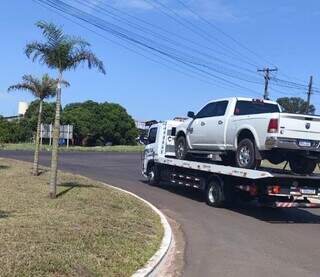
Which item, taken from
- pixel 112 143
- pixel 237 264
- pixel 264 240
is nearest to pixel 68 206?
pixel 264 240

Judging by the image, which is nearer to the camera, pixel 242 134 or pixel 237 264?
pixel 237 264

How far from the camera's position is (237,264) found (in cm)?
1006

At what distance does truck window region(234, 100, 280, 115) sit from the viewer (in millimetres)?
17667

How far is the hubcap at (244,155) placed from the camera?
16328mm

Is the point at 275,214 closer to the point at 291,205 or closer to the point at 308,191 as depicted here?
the point at 291,205

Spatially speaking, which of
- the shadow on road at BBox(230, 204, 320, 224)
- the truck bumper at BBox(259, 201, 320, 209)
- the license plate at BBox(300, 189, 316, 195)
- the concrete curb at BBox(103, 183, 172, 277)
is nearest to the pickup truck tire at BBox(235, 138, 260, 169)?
the truck bumper at BBox(259, 201, 320, 209)

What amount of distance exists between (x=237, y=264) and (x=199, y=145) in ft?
31.2

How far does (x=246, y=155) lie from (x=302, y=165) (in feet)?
5.29

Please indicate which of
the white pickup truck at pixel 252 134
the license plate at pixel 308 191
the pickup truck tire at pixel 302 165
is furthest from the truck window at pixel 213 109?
the license plate at pixel 308 191

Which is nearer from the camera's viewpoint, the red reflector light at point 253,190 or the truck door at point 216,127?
the red reflector light at point 253,190

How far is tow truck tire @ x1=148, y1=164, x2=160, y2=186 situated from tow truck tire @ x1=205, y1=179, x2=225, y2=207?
452cm

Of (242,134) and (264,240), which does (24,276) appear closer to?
(264,240)

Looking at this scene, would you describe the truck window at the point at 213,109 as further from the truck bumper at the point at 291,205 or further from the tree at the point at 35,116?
the tree at the point at 35,116

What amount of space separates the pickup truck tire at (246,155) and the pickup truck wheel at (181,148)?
12.4 feet
